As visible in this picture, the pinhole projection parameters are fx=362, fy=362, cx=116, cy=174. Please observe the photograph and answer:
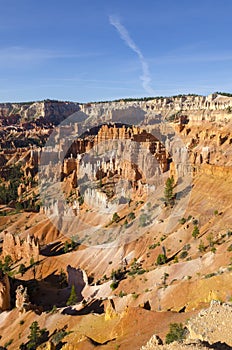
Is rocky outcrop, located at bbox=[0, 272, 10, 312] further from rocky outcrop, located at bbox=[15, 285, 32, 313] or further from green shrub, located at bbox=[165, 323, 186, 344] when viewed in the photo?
green shrub, located at bbox=[165, 323, 186, 344]

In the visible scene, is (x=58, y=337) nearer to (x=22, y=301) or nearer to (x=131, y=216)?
(x=22, y=301)

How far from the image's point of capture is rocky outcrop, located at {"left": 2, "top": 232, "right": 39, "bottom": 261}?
56.8m

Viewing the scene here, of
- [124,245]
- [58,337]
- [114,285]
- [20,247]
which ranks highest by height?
[58,337]

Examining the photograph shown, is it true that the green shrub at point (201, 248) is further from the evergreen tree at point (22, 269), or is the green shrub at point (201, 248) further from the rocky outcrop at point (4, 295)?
the evergreen tree at point (22, 269)

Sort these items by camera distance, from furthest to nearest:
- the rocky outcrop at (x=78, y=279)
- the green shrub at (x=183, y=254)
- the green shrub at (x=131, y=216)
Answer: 1. the green shrub at (x=131, y=216)
2. the rocky outcrop at (x=78, y=279)
3. the green shrub at (x=183, y=254)

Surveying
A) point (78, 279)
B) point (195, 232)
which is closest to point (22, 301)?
point (78, 279)

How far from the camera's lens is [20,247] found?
5984 cm

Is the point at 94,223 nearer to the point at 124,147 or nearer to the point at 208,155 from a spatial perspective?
the point at 208,155

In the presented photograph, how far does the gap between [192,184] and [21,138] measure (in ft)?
501

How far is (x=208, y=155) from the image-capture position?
74.5m

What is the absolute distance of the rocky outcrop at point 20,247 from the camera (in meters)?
56.8

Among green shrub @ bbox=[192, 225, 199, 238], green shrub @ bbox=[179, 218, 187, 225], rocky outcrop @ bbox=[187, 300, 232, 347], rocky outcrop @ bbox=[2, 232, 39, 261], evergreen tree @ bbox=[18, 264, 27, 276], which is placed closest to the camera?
rocky outcrop @ bbox=[187, 300, 232, 347]

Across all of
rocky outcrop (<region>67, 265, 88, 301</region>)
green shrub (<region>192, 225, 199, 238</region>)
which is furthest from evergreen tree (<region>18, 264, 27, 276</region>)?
green shrub (<region>192, 225, 199, 238</region>)

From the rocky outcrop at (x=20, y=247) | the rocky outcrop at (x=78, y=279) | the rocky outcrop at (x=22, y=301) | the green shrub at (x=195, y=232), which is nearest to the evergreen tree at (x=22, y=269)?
the rocky outcrop at (x=20, y=247)
